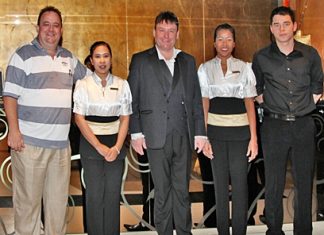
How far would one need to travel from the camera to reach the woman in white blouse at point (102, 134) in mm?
3195

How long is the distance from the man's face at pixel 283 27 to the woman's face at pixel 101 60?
1.16 metres

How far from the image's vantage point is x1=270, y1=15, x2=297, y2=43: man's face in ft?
11.2

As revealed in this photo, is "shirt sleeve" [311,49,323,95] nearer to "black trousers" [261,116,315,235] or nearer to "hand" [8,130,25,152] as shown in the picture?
"black trousers" [261,116,315,235]

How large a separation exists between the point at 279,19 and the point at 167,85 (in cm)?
90

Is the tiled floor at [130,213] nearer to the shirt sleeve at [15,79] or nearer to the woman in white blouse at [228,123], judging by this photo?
the woman in white blouse at [228,123]

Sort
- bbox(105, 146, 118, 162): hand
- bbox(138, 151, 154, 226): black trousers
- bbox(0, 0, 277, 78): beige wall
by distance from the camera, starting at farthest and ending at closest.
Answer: bbox(0, 0, 277, 78): beige wall < bbox(138, 151, 154, 226): black trousers < bbox(105, 146, 118, 162): hand

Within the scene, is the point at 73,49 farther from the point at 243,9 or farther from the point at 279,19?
the point at 279,19

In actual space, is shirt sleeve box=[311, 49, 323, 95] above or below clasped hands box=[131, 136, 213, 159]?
above

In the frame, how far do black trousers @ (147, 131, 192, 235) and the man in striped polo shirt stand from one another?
1.97ft

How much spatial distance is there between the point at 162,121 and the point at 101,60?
1.79 ft

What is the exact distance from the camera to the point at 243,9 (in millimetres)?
6336

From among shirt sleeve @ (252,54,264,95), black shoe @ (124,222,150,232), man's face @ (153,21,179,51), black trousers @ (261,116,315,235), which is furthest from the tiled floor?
man's face @ (153,21,179,51)

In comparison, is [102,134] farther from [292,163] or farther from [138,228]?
[292,163]

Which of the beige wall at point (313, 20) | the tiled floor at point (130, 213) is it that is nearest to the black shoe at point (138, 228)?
the tiled floor at point (130, 213)
